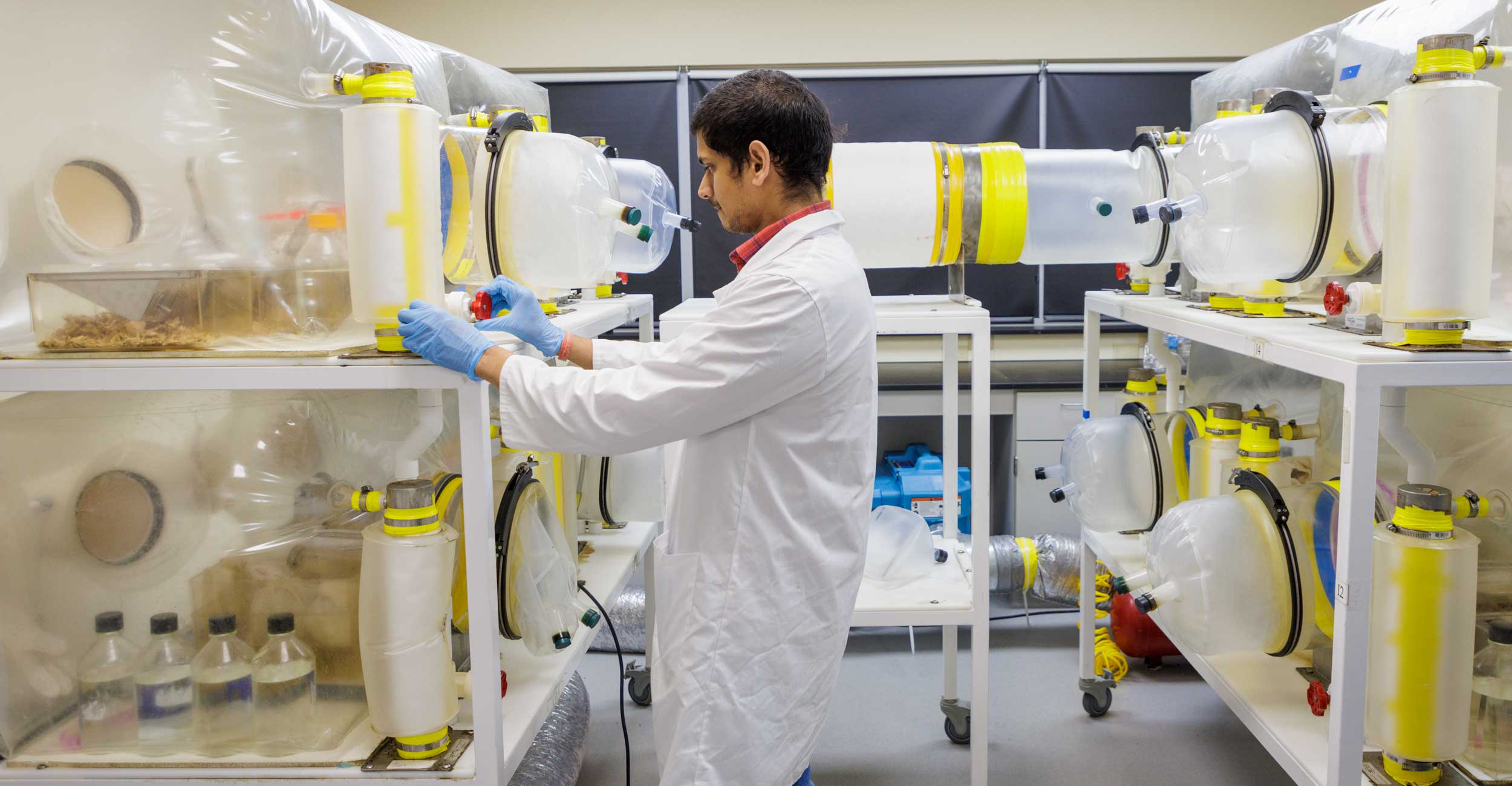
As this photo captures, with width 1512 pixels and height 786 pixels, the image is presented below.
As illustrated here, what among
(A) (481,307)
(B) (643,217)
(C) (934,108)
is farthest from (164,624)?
(C) (934,108)

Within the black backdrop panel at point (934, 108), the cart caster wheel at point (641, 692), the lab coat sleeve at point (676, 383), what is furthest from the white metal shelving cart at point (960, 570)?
the black backdrop panel at point (934, 108)

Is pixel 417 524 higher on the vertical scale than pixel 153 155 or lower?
lower

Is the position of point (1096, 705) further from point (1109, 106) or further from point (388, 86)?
point (388, 86)

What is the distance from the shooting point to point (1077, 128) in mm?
3654

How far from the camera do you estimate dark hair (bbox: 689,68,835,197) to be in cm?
123

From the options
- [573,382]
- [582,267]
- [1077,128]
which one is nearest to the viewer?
[573,382]

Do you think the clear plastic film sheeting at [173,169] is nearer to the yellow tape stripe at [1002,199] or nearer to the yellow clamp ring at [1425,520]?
the yellow tape stripe at [1002,199]

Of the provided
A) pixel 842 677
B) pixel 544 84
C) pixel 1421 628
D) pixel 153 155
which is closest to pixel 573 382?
pixel 153 155

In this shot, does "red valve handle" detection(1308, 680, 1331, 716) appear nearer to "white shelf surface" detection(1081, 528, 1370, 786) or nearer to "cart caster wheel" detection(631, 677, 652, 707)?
"white shelf surface" detection(1081, 528, 1370, 786)

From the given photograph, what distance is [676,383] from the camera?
1.15 m

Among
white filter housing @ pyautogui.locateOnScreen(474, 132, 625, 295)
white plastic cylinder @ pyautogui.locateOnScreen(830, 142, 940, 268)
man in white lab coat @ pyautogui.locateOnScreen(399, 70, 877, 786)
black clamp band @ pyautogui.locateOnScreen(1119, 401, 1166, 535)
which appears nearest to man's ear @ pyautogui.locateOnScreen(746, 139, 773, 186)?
man in white lab coat @ pyautogui.locateOnScreen(399, 70, 877, 786)

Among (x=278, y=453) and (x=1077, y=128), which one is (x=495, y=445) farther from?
(x=1077, y=128)

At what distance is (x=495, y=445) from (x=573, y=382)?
0.45m

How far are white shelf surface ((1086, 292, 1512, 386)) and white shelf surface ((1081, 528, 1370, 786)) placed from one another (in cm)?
52
